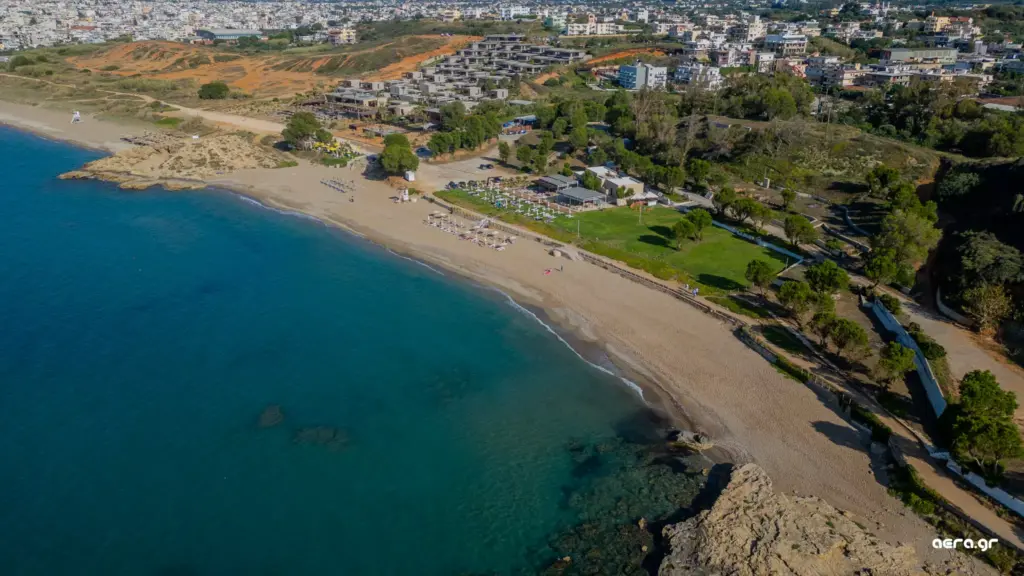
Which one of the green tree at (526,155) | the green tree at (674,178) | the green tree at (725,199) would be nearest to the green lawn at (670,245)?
the green tree at (725,199)

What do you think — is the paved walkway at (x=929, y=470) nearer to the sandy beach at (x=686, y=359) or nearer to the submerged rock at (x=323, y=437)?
the sandy beach at (x=686, y=359)

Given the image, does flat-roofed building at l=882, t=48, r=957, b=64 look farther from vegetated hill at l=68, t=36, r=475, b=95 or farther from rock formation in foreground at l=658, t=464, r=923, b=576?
rock formation in foreground at l=658, t=464, r=923, b=576

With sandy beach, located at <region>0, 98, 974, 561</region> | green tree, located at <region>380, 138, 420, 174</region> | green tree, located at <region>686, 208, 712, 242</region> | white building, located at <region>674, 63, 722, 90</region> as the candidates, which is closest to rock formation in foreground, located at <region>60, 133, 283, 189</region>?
sandy beach, located at <region>0, 98, 974, 561</region>

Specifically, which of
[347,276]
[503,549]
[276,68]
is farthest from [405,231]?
[276,68]

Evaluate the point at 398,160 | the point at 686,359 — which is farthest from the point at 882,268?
the point at 398,160

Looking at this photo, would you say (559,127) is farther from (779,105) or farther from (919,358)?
(919,358)

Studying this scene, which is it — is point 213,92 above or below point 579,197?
above

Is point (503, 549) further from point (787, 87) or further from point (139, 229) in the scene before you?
point (787, 87)
